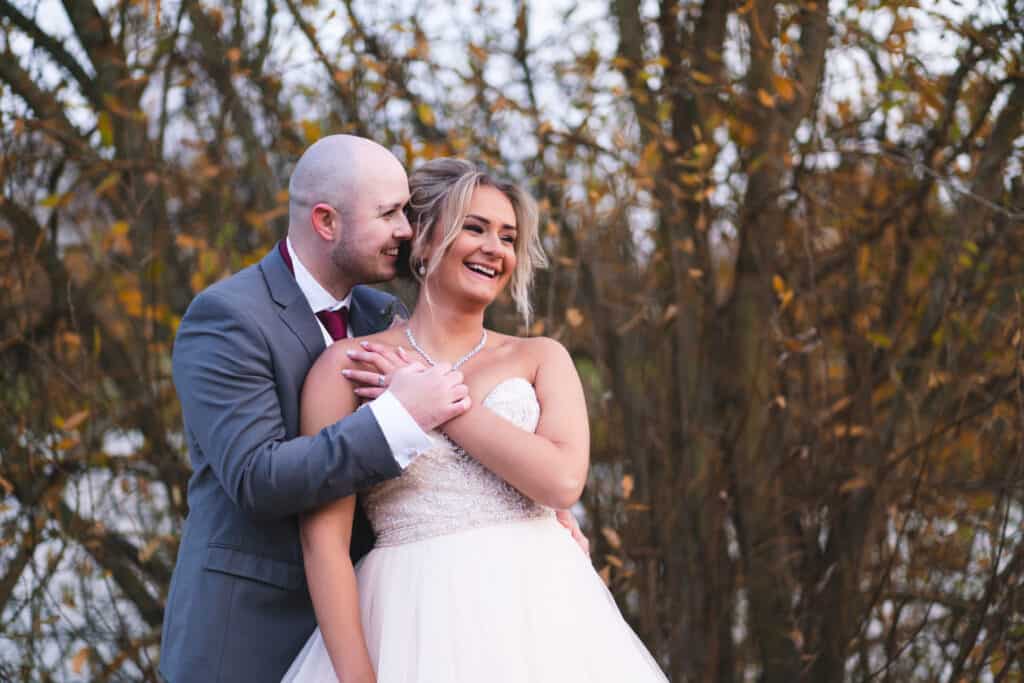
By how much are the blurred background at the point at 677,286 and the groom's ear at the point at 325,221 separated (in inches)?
59.8

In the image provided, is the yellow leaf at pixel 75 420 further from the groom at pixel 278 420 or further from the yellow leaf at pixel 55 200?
the groom at pixel 278 420

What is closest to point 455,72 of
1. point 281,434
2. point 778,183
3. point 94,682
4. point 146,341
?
point 778,183

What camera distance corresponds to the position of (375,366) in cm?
224

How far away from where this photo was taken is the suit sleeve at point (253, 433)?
6.64ft

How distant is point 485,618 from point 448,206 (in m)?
0.87

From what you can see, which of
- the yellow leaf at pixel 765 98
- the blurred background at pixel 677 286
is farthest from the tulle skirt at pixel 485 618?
the yellow leaf at pixel 765 98

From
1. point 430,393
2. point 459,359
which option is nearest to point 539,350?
point 459,359

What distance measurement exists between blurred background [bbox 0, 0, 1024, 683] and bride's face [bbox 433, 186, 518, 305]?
4.75 feet

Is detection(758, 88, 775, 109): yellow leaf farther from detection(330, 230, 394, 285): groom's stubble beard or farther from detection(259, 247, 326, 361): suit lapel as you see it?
detection(259, 247, 326, 361): suit lapel

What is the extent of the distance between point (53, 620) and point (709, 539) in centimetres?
234

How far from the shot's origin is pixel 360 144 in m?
2.35

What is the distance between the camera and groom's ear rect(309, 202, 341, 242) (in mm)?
2338

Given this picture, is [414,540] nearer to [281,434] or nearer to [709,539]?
[281,434]

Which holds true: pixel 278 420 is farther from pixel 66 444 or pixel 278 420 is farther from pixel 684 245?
pixel 684 245
